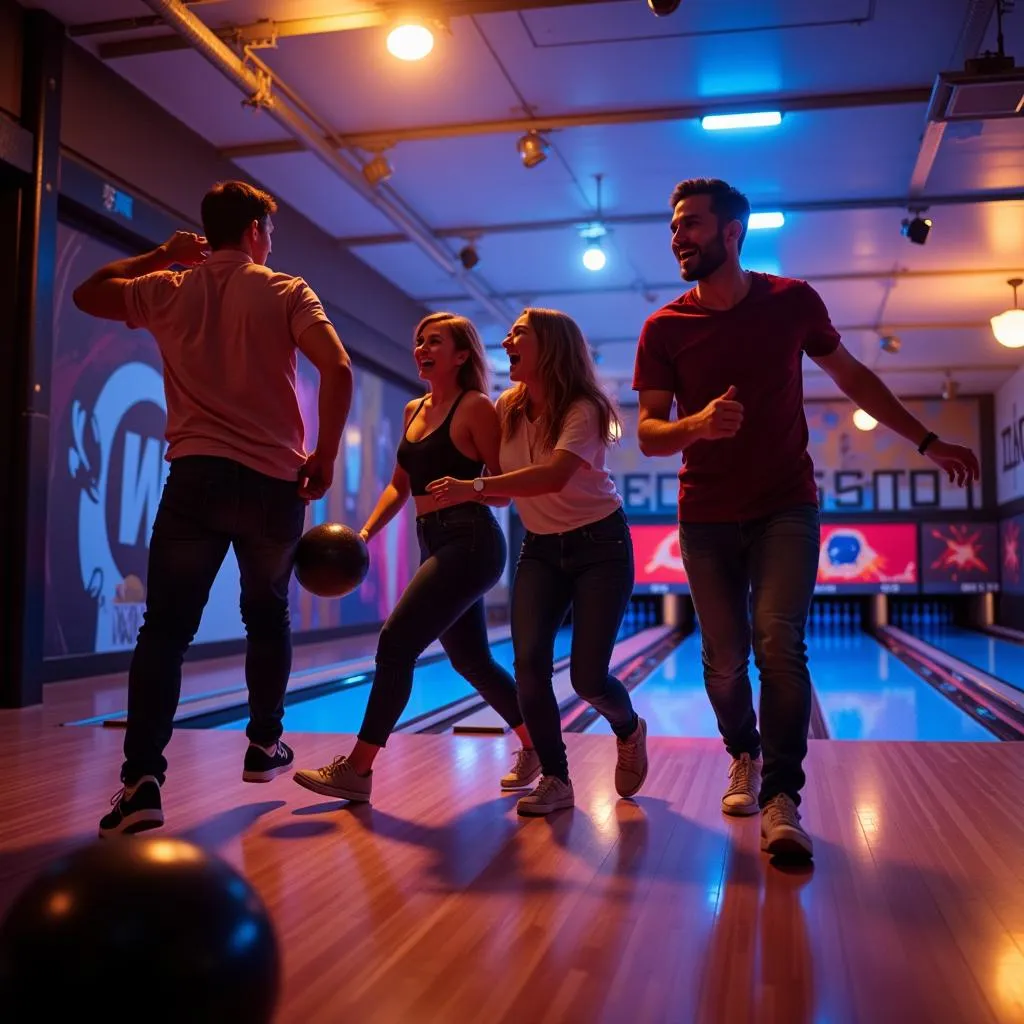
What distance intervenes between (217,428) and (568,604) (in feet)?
3.10

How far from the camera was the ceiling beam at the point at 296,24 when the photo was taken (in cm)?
469

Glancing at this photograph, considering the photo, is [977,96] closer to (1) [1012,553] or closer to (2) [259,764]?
(2) [259,764]

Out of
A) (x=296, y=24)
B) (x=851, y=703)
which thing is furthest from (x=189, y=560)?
(x=851, y=703)

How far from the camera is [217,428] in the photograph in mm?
2469

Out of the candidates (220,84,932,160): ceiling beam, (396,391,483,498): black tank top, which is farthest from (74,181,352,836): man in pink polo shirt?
(220,84,932,160): ceiling beam

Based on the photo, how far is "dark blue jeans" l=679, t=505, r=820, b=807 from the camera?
2.27m

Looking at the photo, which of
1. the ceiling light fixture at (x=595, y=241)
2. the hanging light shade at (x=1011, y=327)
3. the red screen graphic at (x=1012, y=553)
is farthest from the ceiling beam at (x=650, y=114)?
the red screen graphic at (x=1012, y=553)

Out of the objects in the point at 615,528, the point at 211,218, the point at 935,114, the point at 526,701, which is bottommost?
the point at 526,701

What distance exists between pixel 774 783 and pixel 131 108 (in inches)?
204

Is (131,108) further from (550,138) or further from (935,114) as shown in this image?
(935,114)

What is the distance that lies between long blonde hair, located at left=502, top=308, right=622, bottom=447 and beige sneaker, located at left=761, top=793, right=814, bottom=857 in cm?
96

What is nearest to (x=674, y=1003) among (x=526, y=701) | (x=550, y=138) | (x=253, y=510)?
(x=526, y=701)

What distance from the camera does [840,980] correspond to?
5.01 feet

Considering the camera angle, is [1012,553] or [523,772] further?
[1012,553]
